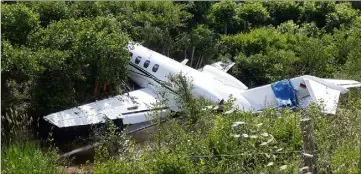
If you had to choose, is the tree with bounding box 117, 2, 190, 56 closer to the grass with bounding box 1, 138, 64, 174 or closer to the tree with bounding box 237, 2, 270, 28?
the tree with bounding box 237, 2, 270, 28

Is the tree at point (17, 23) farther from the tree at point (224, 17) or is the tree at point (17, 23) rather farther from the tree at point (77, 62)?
the tree at point (224, 17)

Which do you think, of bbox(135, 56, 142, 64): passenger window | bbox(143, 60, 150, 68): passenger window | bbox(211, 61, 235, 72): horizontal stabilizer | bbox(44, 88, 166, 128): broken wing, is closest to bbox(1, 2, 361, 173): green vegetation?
bbox(211, 61, 235, 72): horizontal stabilizer

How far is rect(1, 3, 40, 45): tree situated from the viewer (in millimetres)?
14102

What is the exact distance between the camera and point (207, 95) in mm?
13922

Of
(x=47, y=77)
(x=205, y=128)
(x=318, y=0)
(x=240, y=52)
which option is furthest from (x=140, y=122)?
(x=318, y=0)

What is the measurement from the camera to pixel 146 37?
57.5 ft

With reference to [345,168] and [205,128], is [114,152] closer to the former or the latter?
[205,128]

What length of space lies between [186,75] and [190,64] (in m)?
4.02

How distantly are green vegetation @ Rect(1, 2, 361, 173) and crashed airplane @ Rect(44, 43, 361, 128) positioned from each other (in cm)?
56

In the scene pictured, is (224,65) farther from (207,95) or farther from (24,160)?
(24,160)

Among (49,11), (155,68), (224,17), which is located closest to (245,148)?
(155,68)

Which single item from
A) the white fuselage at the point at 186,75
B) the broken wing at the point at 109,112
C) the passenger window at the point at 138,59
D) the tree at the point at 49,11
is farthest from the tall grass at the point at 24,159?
the tree at the point at 49,11

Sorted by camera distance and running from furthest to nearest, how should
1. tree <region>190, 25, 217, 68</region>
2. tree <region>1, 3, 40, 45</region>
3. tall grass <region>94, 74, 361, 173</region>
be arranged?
tree <region>190, 25, 217, 68</region> < tree <region>1, 3, 40, 45</region> < tall grass <region>94, 74, 361, 173</region>

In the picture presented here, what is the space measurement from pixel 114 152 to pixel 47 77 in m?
3.94
